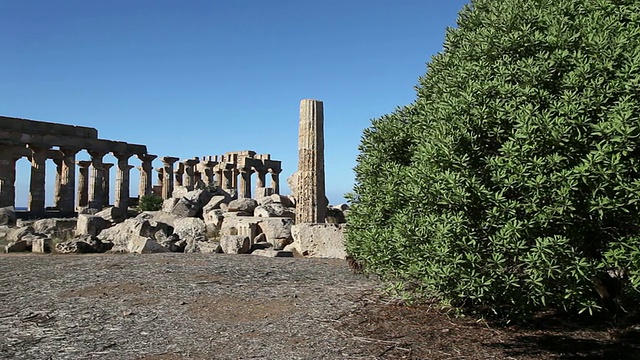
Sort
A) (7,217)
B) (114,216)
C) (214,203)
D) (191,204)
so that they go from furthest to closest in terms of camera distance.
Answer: (7,217) < (191,204) < (214,203) < (114,216)

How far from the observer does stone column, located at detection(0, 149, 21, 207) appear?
104 feet

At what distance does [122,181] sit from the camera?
124 ft

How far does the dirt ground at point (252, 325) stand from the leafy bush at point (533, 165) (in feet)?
3.37

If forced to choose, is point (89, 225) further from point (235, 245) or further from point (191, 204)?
point (235, 245)

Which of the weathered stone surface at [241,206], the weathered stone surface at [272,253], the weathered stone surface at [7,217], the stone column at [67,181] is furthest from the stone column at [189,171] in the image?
the weathered stone surface at [272,253]

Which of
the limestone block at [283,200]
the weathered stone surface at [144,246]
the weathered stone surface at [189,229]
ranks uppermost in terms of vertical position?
the limestone block at [283,200]

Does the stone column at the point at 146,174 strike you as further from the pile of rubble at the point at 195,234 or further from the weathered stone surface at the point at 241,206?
the weathered stone surface at the point at 241,206

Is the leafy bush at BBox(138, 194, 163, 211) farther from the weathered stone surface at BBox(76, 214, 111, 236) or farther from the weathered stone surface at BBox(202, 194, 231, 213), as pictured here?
the weathered stone surface at BBox(76, 214, 111, 236)

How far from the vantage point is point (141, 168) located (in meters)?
41.0

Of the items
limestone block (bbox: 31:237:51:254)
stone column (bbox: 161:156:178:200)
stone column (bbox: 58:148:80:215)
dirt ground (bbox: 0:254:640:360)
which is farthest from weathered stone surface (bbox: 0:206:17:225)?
stone column (bbox: 161:156:178:200)

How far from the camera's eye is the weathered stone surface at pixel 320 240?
47.9 ft

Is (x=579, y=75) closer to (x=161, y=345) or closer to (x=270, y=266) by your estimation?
(x=161, y=345)

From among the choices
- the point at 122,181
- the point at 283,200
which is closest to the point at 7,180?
the point at 122,181

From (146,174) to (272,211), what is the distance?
2386 centimetres
